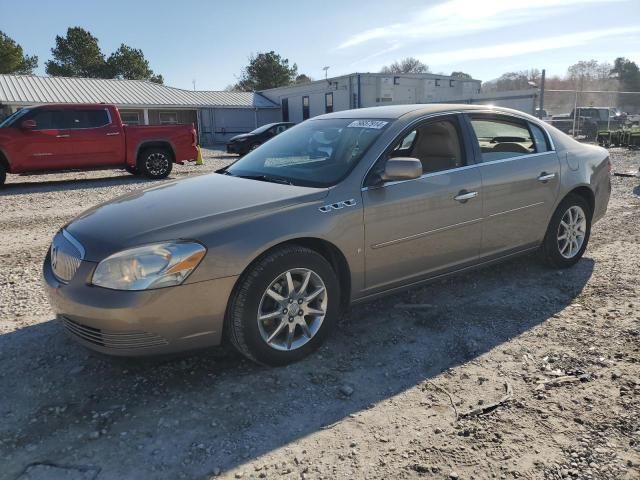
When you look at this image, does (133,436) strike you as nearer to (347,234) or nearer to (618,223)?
(347,234)

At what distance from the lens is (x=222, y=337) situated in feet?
10.4

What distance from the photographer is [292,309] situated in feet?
10.9

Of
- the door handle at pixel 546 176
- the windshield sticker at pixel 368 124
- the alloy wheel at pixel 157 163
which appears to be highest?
the windshield sticker at pixel 368 124

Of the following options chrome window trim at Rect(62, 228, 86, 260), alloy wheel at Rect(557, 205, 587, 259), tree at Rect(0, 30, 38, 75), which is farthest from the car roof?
tree at Rect(0, 30, 38, 75)

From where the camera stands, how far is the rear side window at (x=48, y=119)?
12062 millimetres

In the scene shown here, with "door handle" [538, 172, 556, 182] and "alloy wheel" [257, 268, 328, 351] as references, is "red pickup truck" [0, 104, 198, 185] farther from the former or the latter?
"alloy wheel" [257, 268, 328, 351]

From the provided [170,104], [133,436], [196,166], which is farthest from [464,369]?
[170,104]

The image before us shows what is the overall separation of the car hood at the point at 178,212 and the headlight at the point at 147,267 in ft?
0.18

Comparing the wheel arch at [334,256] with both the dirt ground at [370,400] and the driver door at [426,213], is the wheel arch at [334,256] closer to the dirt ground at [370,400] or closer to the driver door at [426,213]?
the driver door at [426,213]

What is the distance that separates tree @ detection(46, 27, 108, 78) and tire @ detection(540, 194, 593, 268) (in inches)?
2265

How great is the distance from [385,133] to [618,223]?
199 inches

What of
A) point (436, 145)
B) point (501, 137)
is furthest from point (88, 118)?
point (501, 137)

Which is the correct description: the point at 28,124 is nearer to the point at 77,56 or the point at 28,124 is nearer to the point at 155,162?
the point at 155,162

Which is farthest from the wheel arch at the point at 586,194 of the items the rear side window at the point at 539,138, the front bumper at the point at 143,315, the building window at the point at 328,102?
the building window at the point at 328,102
